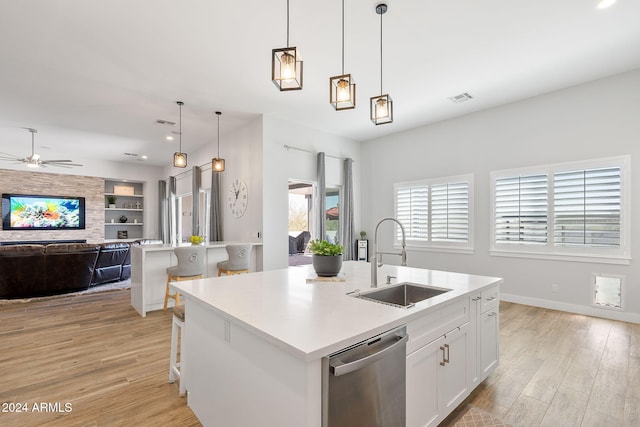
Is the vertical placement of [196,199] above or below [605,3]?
below

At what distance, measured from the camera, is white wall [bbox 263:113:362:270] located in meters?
5.36

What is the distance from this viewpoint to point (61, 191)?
827 cm

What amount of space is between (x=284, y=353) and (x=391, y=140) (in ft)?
19.8

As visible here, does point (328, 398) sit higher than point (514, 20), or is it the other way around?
point (514, 20)

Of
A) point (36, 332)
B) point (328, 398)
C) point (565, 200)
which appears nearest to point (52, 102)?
point (36, 332)

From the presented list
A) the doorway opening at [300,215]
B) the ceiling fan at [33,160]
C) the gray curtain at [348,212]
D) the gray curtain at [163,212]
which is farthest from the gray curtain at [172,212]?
the gray curtain at [348,212]

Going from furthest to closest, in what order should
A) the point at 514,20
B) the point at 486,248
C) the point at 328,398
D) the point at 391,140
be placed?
1. the point at 391,140
2. the point at 486,248
3. the point at 514,20
4. the point at 328,398

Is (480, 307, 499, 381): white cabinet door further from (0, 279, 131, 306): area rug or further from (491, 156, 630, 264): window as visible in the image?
(0, 279, 131, 306): area rug

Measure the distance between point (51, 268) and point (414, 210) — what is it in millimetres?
6687

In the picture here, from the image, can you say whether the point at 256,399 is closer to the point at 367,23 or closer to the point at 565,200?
the point at 367,23

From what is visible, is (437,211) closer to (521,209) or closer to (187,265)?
(521,209)

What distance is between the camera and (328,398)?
1.14m

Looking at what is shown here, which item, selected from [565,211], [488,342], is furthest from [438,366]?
[565,211]

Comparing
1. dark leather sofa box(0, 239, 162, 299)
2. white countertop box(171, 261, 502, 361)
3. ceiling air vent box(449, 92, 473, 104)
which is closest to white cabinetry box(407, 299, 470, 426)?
white countertop box(171, 261, 502, 361)
